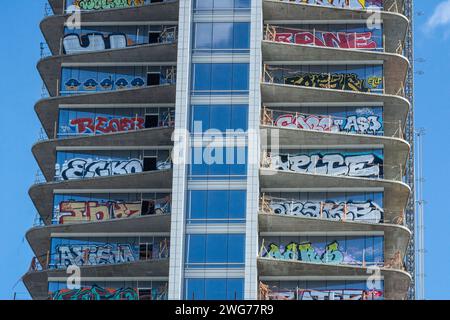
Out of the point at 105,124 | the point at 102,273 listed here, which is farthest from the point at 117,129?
the point at 102,273

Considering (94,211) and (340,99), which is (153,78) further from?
(340,99)

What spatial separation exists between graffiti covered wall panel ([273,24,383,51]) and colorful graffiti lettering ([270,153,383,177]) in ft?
34.5

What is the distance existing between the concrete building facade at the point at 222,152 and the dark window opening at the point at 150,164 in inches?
5.1

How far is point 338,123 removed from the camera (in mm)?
132750

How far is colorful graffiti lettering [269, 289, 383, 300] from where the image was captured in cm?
12481

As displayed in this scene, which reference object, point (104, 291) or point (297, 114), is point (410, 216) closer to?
point (297, 114)

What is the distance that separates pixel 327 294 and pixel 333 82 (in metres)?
19.1

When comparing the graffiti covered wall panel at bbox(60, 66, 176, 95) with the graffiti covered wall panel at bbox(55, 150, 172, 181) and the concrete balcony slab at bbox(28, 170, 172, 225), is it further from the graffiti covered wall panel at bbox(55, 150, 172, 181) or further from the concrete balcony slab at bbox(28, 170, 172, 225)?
the concrete balcony slab at bbox(28, 170, 172, 225)

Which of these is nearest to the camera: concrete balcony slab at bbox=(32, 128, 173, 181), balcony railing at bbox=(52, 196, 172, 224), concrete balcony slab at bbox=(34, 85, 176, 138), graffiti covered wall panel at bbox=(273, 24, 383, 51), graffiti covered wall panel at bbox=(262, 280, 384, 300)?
graffiti covered wall panel at bbox=(262, 280, 384, 300)

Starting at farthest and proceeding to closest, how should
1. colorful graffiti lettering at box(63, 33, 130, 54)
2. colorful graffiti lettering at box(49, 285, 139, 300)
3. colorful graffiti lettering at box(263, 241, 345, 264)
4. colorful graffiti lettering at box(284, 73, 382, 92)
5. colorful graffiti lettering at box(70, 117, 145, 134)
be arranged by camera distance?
colorful graffiti lettering at box(63, 33, 130, 54) → colorful graffiti lettering at box(70, 117, 145, 134) → colorful graffiti lettering at box(284, 73, 382, 92) → colorful graffiti lettering at box(263, 241, 345, 264) → colorful graffiti lettering at box(49, 285, 139, 300)

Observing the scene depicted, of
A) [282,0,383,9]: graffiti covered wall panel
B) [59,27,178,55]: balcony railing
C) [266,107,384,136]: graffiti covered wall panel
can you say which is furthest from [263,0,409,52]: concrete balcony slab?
[59,27,178,55]: balcony railing

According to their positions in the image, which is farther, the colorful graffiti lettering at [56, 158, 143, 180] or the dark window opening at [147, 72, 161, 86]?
the dark window opening at [147, 72, 161, 86]

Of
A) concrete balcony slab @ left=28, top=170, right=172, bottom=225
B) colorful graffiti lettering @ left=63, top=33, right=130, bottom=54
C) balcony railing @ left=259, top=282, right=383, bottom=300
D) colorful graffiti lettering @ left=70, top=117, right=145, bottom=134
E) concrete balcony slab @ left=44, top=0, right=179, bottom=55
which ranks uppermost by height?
concrete balcony slab @ left=44, top=0, right=179, bottom=55

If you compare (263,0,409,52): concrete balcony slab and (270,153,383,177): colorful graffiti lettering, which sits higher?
(263,0,409,52): concrete balcony slab
